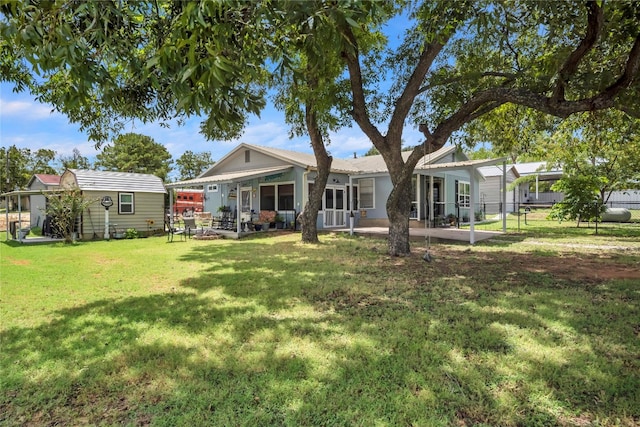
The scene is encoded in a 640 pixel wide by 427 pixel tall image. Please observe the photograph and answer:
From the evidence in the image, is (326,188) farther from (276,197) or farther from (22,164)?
(22,164)

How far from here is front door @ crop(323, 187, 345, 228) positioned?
18.4 meters

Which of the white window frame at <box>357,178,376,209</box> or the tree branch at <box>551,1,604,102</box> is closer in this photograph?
the tree branch at <box>551,1,604,102</box>

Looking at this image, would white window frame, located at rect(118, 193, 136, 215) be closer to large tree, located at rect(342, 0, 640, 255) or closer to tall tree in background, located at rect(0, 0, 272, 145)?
large tree, located at rect(342, 0, 640, 255)

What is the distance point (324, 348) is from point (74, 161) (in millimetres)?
58914

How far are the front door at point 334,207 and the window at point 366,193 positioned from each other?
1.16 m

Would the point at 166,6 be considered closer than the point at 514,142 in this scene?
Yes

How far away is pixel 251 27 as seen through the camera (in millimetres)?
3301

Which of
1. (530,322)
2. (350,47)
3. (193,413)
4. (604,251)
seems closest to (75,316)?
(193,413)

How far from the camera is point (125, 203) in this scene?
1691 cm

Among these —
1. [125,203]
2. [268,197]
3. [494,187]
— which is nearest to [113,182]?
[125,203]

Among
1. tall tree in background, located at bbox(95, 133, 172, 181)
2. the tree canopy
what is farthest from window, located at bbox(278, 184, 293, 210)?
tall tree in background, located at bbox(95, 133, 172, 181)

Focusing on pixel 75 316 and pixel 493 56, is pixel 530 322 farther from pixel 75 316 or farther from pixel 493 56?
pixel 493 56

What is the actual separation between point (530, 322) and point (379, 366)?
7.69 ft

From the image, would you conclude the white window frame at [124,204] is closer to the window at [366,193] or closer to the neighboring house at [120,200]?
the neighboring house at [120,200]
